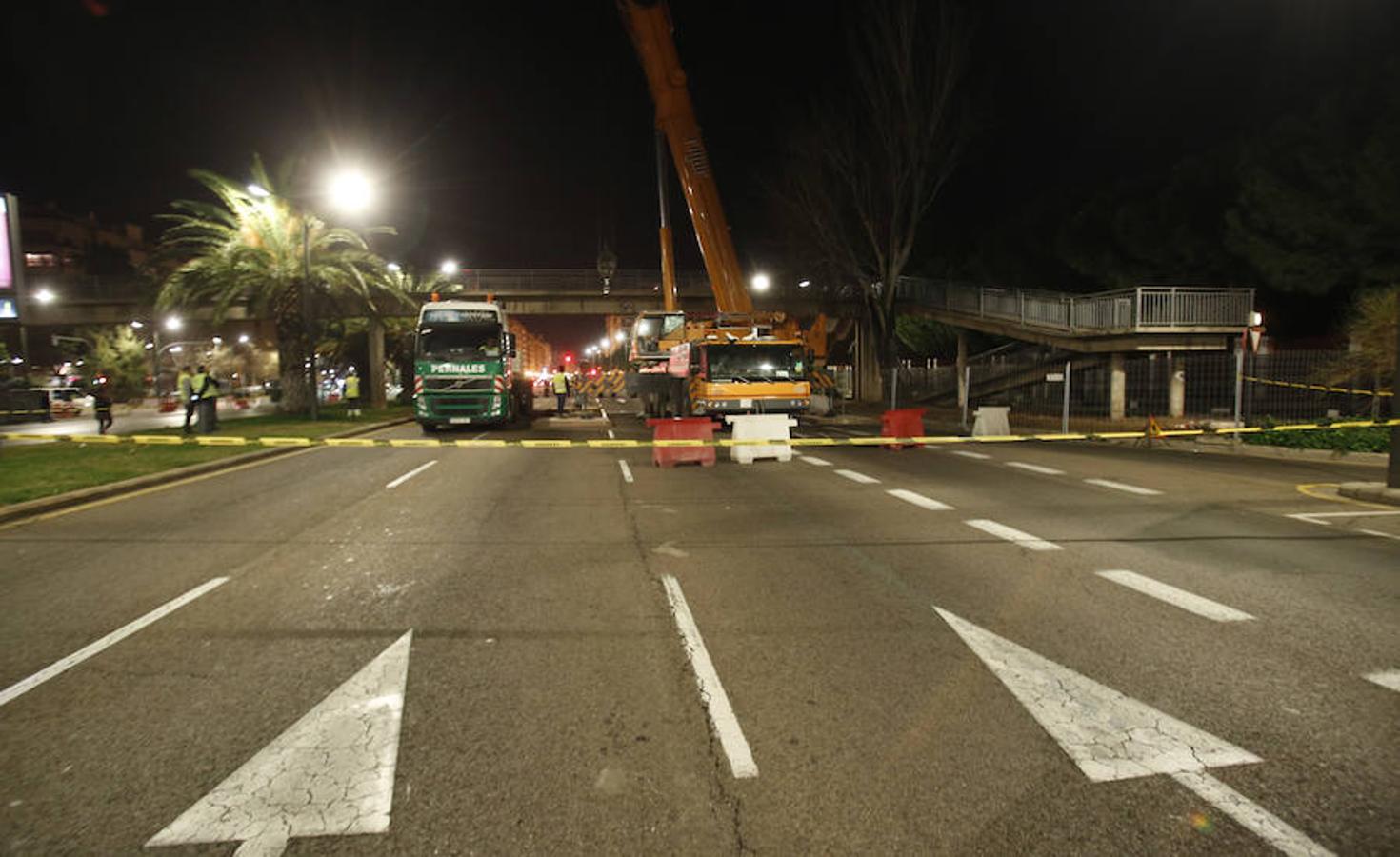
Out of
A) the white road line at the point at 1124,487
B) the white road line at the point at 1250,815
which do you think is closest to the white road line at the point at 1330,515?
the white road line at the point at 1124,487

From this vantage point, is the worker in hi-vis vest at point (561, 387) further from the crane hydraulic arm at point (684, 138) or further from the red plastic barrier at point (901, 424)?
the red plastic barrier at point (901, 424)

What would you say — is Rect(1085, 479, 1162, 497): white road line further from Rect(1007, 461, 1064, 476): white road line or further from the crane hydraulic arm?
the crane hydraulic arm

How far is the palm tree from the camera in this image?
85.4 ft

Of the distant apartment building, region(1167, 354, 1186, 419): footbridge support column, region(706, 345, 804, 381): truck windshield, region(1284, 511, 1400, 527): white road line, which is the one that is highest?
the distant apartment building

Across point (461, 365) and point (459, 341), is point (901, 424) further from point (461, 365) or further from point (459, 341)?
point (459, 341)

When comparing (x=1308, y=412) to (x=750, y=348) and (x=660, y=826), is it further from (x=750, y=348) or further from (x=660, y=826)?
(x=660, y=826)

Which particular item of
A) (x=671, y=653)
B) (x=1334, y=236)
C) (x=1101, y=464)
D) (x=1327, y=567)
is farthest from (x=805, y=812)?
(x=1334, y=236)

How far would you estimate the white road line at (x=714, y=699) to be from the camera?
3.53 metres

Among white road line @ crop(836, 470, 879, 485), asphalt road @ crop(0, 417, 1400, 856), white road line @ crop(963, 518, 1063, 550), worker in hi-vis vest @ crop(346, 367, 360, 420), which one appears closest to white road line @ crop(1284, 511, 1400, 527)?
asphalt road @ crop(0, 417, 1400, 856)

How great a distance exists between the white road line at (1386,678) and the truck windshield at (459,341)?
20.5 m

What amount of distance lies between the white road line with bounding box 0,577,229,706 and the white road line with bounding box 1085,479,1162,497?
11.1 meters

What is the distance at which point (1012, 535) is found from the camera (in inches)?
327

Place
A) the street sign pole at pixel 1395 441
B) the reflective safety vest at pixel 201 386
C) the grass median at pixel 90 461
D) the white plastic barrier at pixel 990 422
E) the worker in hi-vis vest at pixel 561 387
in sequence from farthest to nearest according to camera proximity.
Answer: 1. the worker in hi-vis vest at pixel 561 387
2. the reflective safety vest at pixel 201 386
3. the white plastic barrier at pixel 990 422
4. the grass median at pixel 90 461
5. the street sign pole at pixel 1395 441

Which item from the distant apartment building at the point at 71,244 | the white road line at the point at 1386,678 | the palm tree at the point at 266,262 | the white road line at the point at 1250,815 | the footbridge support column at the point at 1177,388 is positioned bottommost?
the white road line at the point at 1386,678
